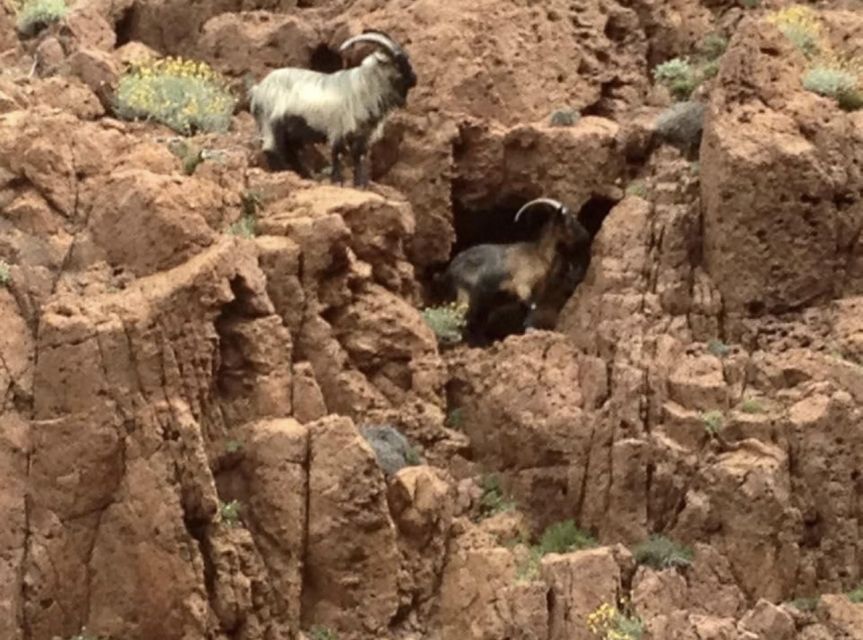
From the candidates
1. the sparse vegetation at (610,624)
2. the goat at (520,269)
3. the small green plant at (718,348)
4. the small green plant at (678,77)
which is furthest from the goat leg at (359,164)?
the sparse vegetation at (610,624)

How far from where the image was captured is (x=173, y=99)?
1524 cm

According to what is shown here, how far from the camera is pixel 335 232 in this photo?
13.4 metres

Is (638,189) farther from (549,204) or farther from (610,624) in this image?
(610,624)

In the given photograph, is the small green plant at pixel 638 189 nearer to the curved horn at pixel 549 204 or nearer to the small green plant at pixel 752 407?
the curved horn at pixel 549 204

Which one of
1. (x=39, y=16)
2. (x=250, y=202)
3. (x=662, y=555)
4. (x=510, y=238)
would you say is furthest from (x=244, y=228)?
(x=39, y=16)

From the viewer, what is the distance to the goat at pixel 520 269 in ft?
49.7

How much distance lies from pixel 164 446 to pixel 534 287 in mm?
4690

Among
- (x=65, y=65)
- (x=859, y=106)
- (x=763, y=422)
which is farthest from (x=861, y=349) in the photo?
(x=65, y=65)

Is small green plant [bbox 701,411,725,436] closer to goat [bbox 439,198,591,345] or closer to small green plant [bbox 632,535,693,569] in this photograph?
small green plant [bbox 632,535,693,569]

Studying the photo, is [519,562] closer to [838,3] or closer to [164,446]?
[164,446]

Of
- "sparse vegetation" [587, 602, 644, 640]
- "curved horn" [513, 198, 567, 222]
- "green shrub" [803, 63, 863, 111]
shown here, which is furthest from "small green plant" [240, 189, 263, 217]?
"green shrub" [803, 63, 863, 111]

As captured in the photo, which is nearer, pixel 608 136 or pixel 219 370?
pixel 219 370

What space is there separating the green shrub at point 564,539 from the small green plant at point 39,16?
24.8 feet

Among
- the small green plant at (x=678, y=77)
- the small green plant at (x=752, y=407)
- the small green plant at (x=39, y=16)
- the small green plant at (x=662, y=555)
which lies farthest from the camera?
the small green plant at (x=39, y=16)
